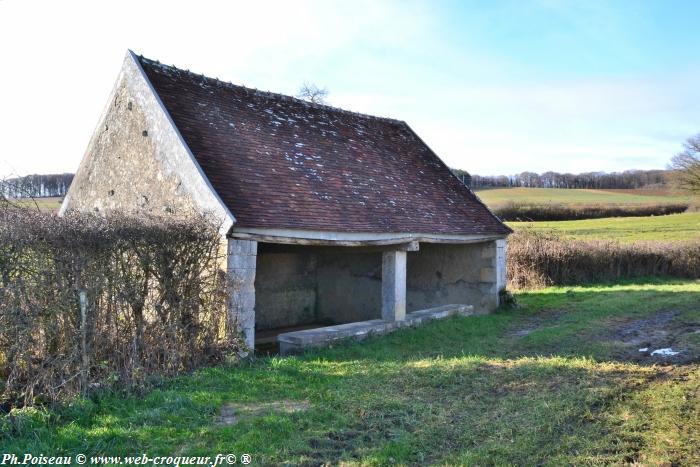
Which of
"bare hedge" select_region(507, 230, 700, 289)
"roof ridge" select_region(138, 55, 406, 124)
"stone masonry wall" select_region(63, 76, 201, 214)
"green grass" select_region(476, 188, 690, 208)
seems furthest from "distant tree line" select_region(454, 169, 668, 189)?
"stone masonry wall" select_region(63, 76, 201, 214)

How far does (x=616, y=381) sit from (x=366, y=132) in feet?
27.9

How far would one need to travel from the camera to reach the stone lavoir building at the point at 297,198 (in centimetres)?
788

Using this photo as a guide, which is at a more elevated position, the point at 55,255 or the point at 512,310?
the point at 55,255

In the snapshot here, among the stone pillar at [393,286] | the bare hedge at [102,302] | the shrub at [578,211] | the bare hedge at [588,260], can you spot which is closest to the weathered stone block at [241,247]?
the bare hedge at [102,302]

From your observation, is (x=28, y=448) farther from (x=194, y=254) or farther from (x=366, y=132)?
(x=366, y=132)

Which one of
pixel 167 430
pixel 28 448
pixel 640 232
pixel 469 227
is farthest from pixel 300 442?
pixel 640 232

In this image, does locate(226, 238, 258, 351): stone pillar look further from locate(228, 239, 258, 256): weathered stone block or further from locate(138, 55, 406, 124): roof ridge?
locate(138, 55, 406, 124): roof ridge

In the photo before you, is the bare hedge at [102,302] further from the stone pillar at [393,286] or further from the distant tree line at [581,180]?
the distant tree line at [581,180]

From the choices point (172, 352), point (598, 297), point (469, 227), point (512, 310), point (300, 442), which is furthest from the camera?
point (598, 297)

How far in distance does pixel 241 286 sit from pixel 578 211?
3361 centimetres

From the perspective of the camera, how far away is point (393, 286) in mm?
9672

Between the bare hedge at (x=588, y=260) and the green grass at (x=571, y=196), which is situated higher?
the green grass at (x=571, y=196)

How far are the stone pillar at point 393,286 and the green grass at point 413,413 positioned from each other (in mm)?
1664

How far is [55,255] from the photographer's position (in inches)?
213
